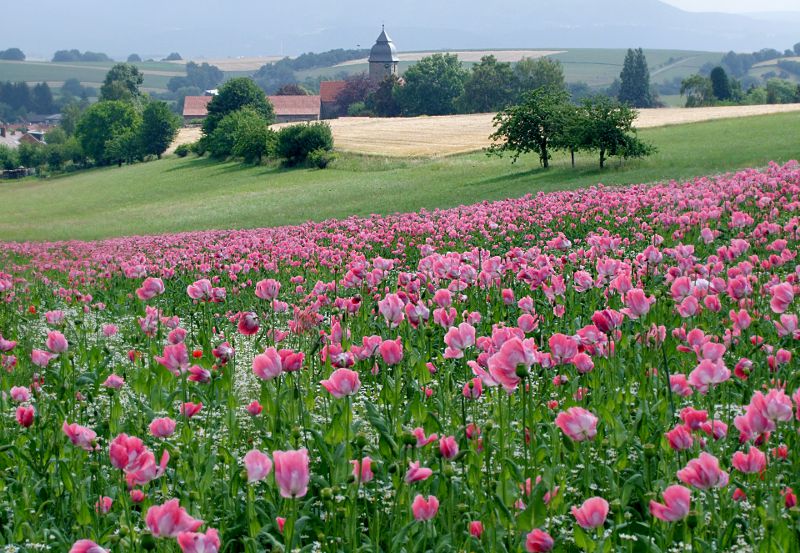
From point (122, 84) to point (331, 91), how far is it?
38.7 meters

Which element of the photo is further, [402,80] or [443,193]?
[402,80]

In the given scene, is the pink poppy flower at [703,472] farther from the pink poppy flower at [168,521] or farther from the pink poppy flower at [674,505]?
the pink poppy flower at [168,521]

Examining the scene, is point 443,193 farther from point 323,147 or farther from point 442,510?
point 442,510

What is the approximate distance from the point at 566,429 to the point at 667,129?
211ft

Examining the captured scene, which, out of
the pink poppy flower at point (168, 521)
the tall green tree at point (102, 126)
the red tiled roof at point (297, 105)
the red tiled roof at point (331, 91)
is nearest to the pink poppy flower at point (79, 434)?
the pink poppy flower at point (168, 521)

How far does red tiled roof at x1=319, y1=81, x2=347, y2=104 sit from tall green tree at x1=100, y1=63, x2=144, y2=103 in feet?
111

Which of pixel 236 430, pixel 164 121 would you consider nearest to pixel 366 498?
pixel 236 430

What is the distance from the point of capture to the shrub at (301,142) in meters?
71.6

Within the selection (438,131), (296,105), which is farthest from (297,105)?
(438,131)

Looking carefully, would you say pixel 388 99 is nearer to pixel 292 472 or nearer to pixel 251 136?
pixel 251 136

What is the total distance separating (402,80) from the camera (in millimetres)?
144875

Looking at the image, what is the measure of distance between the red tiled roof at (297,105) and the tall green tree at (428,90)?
34.5m

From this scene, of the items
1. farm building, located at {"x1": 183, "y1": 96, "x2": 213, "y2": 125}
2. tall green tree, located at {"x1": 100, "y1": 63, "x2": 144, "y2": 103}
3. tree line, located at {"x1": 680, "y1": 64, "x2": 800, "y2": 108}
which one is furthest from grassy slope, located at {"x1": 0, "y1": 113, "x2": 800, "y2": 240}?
farm building, located at {"x1": 183, "y1": 96, "x2": 213, "y2": 125}

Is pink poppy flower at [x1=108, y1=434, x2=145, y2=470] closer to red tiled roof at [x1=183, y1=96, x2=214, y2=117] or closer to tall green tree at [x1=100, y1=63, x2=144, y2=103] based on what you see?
tall green tree at [x1=100, y1=63, x2=144, y2=103]
